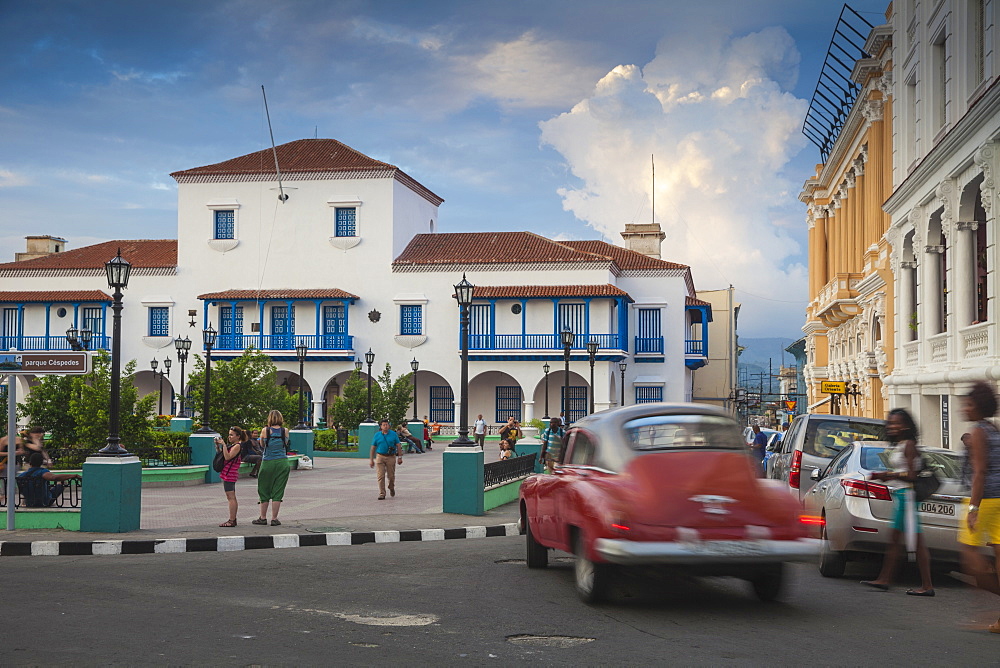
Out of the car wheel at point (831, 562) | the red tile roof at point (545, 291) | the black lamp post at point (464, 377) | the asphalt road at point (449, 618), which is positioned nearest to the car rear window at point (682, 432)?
the asphalt road at point (449, 618)

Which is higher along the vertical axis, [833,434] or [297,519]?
[833,434]

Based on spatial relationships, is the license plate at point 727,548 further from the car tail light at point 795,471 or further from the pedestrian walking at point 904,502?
the car tail light at point 795,471

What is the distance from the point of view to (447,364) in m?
53.5

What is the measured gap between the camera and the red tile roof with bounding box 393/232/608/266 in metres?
53.2

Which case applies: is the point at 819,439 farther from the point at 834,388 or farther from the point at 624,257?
the point at 624,257

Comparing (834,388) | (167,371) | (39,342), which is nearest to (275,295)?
(167,371)

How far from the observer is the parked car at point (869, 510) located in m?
9.27

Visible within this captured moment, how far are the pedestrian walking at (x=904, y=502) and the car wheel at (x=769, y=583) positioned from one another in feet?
4.62

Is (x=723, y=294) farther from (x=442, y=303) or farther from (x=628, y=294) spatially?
(x=442, y=303)

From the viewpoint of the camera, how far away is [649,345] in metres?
54.4

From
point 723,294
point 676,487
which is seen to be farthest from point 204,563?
point 723,294

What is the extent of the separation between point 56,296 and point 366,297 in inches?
664

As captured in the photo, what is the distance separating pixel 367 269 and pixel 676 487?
47.3 meters

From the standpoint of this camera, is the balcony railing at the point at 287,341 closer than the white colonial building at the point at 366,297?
No
